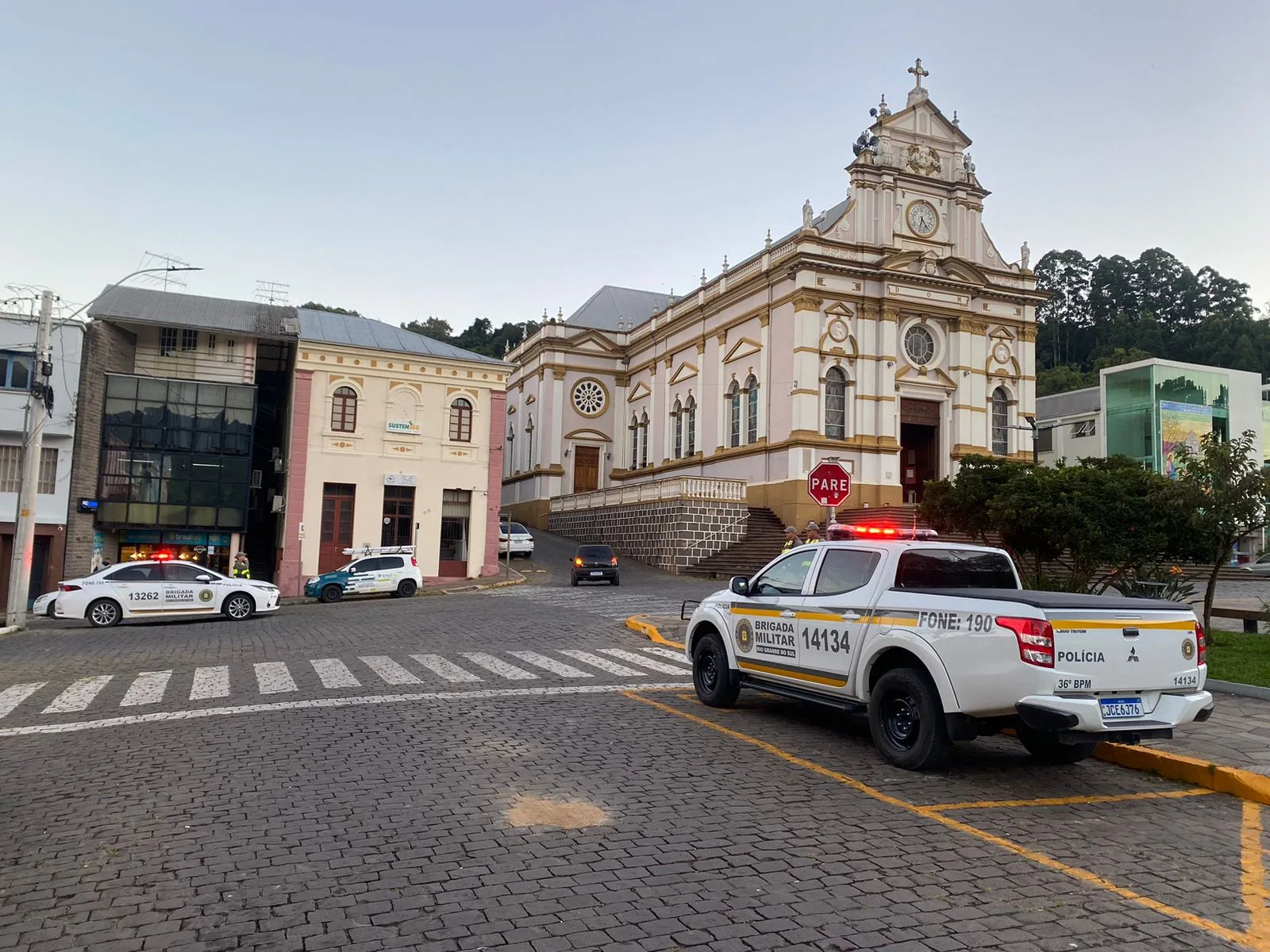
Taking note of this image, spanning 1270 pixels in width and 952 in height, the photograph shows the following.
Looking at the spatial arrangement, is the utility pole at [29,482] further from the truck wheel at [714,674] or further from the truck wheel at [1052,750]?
the truck wheel at [1052,750]

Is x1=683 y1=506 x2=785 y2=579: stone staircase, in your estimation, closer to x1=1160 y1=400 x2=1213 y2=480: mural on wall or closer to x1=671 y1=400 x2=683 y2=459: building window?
x1=671 y1=400 x2=683 y2=459: building window

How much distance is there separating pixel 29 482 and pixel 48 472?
1077 cm

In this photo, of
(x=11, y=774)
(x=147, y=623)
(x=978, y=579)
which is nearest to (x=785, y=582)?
(x=978, y=579)

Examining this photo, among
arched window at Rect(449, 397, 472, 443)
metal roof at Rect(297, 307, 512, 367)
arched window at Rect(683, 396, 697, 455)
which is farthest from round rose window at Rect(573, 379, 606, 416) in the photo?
arched window at Rect(449, 397, 472, 443)

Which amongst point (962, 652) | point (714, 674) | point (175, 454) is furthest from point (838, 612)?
point (175, 454)

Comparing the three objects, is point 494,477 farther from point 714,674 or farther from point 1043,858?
point 1043,858

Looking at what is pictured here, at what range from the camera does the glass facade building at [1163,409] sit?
55.2 metres

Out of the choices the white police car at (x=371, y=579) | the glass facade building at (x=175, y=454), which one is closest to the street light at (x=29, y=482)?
the white police car at (x=371, y=579)

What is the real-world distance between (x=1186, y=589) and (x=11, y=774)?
587 inches

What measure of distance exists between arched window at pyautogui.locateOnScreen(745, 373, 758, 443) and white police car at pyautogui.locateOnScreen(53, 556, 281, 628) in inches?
950

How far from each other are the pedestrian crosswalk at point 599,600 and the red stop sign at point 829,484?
258 inches

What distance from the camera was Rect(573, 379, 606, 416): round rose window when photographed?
5341cm

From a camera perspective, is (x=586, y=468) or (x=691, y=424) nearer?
(x=691, y=424)

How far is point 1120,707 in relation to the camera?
21.4 ft
